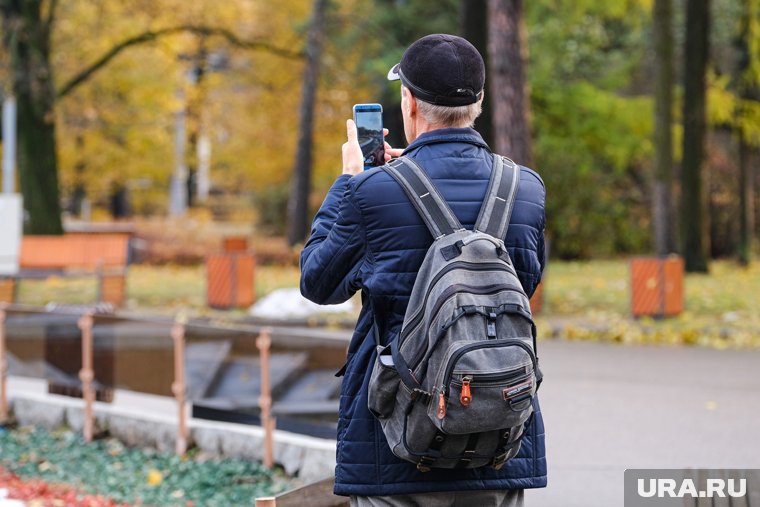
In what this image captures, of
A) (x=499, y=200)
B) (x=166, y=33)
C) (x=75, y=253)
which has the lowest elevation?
(x=75, y=253)

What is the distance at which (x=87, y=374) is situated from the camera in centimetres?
987

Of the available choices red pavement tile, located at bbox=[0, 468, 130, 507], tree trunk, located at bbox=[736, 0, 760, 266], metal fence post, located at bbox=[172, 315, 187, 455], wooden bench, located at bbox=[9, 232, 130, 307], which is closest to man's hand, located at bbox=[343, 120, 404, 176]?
red pavement tile, located at bbox=[0, 468, 130, 507]

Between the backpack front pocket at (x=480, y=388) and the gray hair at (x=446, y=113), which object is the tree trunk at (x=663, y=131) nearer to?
the gray hair at (x=446, y=113)

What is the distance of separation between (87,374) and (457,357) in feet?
24.4

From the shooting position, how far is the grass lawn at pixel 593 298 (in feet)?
49.6

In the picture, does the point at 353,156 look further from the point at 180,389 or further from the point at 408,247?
the point at 180,389

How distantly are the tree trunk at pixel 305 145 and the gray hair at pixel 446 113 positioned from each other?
2664cm

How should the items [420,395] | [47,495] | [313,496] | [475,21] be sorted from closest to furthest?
[420,395], [313,496], [47,495], [475,21]

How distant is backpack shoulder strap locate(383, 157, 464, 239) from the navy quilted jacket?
0.9 inches

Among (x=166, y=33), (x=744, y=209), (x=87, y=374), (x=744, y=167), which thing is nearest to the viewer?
(x=87, y=374)

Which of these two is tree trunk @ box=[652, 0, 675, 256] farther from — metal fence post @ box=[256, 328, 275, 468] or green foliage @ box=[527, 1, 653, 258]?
metal fence post @ box=[256, 328, 275, 468]

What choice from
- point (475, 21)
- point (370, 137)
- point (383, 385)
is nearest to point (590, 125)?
point (475, 21)

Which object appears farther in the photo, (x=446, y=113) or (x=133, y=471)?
(x=133, y=471)

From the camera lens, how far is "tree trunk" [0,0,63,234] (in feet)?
77.7
